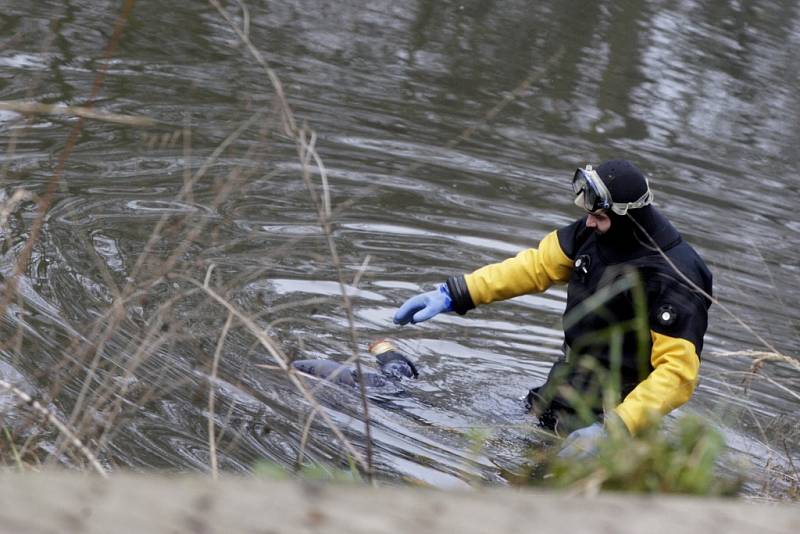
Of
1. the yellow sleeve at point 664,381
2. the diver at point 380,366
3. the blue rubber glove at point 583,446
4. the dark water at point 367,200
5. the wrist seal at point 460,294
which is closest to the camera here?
the blue rubber glove at point 583,446

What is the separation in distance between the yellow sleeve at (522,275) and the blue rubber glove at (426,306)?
0.12 meters

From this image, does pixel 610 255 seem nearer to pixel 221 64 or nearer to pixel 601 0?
pixel 221 64

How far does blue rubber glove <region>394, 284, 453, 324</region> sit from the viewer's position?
531cm

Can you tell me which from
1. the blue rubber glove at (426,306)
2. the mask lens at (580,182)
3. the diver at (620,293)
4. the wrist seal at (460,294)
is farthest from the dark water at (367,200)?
the mask lens at (580,182)

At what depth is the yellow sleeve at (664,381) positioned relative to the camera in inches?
174

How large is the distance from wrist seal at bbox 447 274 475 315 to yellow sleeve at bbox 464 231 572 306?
0.06ft

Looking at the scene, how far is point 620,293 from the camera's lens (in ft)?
15.8

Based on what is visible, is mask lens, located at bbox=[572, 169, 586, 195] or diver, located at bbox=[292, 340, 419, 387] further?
diver, located at bbox=[292, 340, 419, 387]

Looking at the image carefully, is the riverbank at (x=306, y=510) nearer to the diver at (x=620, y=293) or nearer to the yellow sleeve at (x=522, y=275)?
the diver at (x=620, y=293)

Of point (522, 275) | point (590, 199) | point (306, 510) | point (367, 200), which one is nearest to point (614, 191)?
point (590, 199)

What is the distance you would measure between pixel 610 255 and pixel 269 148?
4.12 m

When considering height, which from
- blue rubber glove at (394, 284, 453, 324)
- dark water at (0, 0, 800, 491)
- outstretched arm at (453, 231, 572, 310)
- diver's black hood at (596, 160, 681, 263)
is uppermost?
diver's black hood at (596, 160, 681, 263)

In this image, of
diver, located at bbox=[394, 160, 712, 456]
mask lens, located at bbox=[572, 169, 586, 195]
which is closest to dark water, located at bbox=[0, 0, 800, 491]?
diver, located at bbox=[394, 160, 712, 456]

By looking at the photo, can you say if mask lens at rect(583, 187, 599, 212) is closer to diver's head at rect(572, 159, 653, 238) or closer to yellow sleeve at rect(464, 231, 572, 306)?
diver's head at rect(572, 159, 653, 238)
